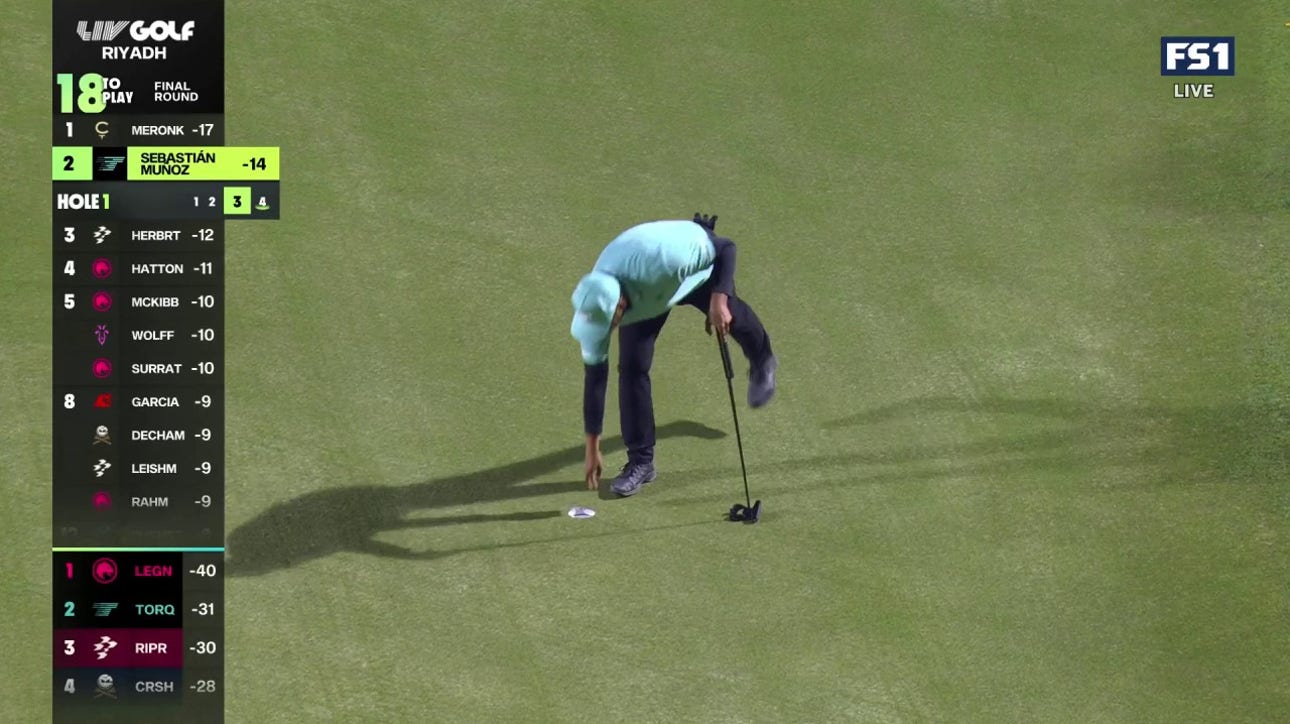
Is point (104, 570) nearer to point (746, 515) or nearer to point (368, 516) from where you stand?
point (368, 516)

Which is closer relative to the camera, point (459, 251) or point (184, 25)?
point (184, 25)

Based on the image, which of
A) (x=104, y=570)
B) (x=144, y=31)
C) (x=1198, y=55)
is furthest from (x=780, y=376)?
(x=1198, y=55)

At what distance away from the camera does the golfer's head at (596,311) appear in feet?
79.5

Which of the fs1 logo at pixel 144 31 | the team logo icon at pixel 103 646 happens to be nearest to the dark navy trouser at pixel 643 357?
the fs1 logo at pixel 144 31

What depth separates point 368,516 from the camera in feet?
83.0

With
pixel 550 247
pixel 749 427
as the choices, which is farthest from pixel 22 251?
pixel 749 427

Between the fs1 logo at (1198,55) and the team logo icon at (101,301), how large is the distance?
14.5 metres

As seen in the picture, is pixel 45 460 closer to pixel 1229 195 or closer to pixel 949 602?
pixel 949 602

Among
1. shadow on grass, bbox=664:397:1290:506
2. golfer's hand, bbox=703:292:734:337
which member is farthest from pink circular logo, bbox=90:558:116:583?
golfer's hand, bbox=703:292:734:337

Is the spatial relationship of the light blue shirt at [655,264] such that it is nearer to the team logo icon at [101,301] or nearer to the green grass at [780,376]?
the green grass at [780,376]

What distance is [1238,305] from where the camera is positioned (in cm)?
2897

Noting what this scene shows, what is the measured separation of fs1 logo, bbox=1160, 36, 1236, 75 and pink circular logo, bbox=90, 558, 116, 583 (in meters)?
15.7

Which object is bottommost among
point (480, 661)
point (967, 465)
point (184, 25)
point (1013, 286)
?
point (480, 661)

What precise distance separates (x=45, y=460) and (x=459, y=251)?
5606 mm
